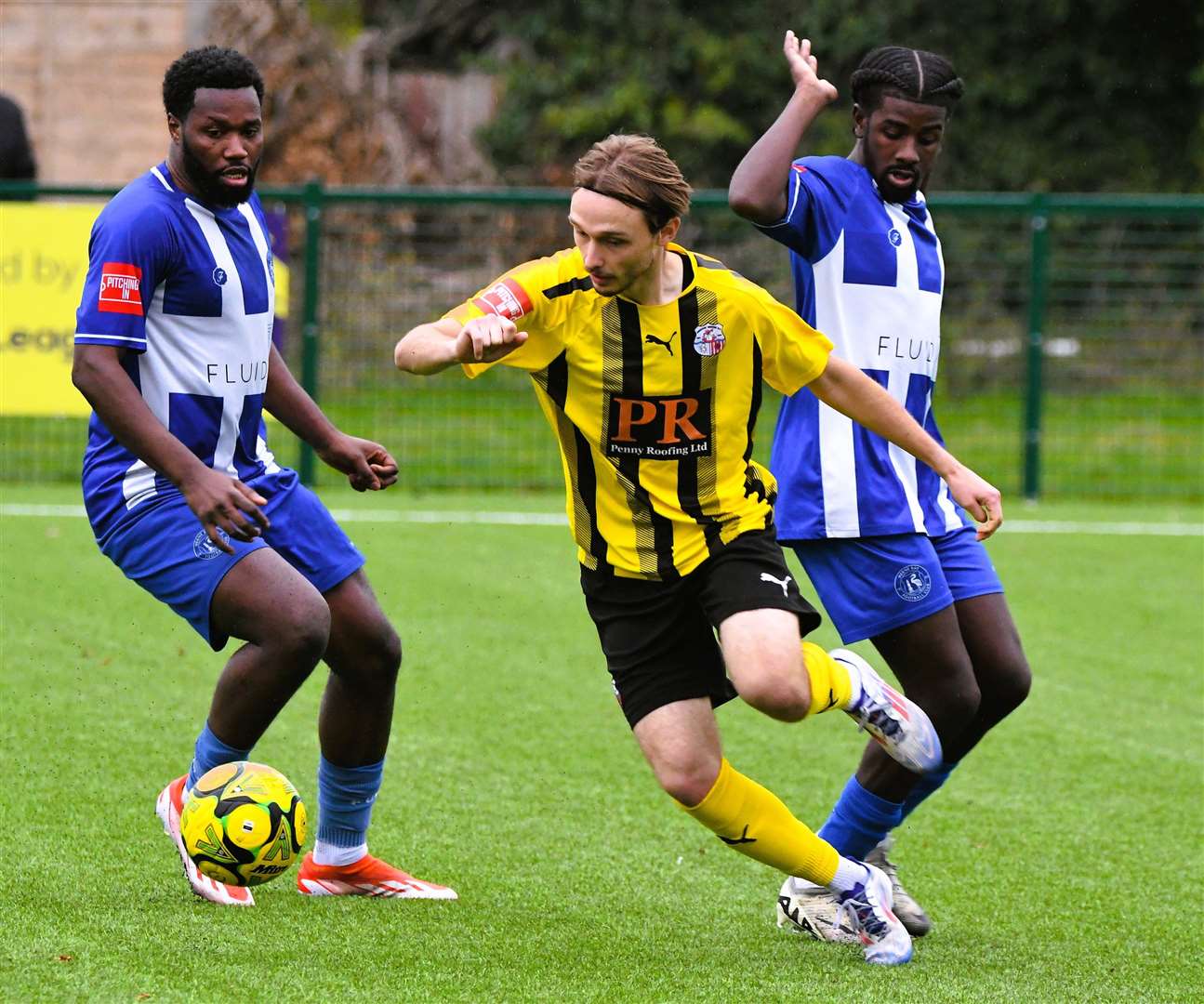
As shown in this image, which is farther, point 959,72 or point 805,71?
point 959,72

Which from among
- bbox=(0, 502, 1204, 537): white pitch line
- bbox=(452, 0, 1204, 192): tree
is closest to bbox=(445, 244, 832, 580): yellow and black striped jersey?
bbox=(0, 502, 1204, 537): white pitch line

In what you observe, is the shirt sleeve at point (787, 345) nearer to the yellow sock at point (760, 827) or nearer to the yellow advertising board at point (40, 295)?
the yellow sock at point (760, 827)

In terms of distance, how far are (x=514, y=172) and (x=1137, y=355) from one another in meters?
13.0

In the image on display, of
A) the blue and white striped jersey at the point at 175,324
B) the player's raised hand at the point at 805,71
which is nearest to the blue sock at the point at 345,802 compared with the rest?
the blue and white striped jersey at the point at 175,324

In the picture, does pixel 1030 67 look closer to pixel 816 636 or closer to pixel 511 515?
pixel 511 515

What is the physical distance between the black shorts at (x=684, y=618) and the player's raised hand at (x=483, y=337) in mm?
762

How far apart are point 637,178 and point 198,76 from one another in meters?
1.17

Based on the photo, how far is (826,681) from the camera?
4172mm

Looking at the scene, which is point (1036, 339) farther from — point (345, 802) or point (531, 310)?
point (531, 310)

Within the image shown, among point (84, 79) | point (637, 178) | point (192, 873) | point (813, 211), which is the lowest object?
point (192, 873)

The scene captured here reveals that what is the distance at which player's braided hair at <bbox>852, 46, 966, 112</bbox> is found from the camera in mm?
4512

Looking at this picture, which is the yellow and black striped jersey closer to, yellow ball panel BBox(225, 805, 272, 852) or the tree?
yellow ball panel BBox(225, 805, 272, 852)

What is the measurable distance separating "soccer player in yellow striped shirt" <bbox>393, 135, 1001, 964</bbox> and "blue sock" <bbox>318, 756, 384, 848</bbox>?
815 mm

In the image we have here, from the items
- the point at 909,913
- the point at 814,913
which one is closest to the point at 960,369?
the point at 909,913
